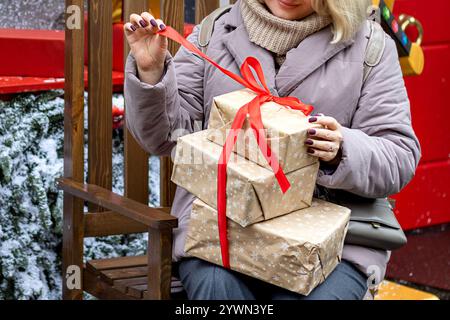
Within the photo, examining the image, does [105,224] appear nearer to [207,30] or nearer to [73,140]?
[73,140]

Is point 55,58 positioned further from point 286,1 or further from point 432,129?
point 432,129

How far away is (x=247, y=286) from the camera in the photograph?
2.19 meters

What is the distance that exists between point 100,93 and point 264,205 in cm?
80

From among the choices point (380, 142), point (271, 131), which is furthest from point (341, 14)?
point (271, 131)

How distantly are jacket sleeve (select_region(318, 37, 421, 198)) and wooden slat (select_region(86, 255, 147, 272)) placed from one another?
69 centimetres

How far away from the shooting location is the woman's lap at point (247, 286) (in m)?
2.15

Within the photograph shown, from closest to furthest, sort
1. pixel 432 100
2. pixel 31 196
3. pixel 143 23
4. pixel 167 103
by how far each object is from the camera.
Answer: pixel 143 23, pixel 167 103, pixel 31 196, pixel 432 100

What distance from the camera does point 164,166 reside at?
8.95 feet

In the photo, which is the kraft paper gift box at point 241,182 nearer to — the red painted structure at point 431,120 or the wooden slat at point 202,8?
the wooden slat at point 202,8

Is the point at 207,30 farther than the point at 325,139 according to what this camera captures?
Yes

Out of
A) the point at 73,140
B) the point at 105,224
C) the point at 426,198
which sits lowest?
the point at 426,198

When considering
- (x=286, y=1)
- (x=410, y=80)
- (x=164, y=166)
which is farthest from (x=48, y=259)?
(x=410, y=80)

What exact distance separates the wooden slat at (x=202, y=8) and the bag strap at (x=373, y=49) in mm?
583

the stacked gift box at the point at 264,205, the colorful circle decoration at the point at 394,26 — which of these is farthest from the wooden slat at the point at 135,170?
the colorful circle decoration at the point at 394,26
